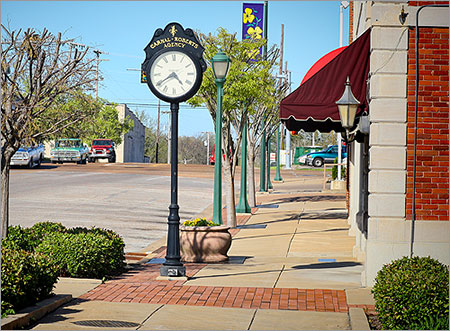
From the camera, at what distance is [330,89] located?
Answer: 457 inches

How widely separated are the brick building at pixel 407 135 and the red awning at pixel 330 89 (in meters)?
0.76

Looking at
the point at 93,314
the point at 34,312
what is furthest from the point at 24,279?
the point at 93,314

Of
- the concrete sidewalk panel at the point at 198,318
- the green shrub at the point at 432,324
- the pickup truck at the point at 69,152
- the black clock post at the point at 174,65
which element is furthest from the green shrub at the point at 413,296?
the pickup truck at the point at 69,152

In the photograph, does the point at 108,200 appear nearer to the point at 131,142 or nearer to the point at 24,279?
the point at 24,279

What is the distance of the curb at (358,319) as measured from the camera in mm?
7548

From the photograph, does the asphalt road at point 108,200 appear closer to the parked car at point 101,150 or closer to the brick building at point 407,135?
the brick building at point 407,135

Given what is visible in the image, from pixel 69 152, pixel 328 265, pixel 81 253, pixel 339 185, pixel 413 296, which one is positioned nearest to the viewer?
pixel 413 296

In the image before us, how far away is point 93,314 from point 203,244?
5.64m

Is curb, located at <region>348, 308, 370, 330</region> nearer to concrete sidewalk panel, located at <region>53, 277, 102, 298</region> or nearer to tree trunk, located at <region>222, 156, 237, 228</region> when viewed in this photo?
concrete sidewalk panel, located at <region>53, 277, 102, 298</region>

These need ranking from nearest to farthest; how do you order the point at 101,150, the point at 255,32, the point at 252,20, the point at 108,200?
the point at 255,32, the point at 252,20, the point at 108,200, the point at 101,150

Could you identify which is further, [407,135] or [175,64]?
[175,64]

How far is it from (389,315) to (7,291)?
435 centimetres

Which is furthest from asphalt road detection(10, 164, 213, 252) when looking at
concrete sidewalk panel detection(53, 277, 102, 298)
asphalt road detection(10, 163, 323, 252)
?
concrete sidewalk panel detection(53, 277, 102, 298)

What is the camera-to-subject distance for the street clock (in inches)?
468
